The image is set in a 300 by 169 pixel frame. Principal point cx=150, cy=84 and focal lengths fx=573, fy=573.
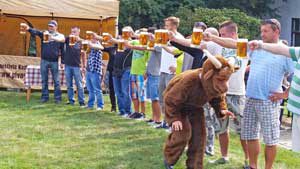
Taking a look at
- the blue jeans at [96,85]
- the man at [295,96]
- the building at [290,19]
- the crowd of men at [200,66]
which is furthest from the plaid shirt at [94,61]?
the building at [290,19]

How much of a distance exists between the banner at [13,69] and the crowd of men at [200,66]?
219 cm

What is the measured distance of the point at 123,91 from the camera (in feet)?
37.8

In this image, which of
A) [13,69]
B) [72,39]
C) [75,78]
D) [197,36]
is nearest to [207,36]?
[197,36]

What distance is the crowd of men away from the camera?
20.9 ft

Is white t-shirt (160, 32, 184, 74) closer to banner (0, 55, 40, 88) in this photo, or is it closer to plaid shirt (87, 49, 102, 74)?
plaid shirt (87, 49, 102, 74)

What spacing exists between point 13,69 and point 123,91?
5.20 m

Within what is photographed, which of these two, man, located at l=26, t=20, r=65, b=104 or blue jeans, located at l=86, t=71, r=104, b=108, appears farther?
man, located at l=26, t=20, r=65, b=104

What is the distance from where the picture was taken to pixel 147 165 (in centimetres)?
732

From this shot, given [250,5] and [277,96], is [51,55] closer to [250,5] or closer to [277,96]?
[277,96]

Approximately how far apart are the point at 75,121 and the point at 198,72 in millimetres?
5021

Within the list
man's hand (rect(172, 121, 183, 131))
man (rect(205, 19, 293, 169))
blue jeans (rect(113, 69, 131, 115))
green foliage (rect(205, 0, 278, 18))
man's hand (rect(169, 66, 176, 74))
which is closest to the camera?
man's hand (rect(172, 121, 183, 131))

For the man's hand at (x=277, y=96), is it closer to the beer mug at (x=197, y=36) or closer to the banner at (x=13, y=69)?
the beer mug at (x=197, y=36)

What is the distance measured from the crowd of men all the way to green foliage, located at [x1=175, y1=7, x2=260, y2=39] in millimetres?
9152

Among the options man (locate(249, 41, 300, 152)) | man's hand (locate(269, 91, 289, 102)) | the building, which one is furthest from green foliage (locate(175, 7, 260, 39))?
man (locate(249, 41, 300, 152))
